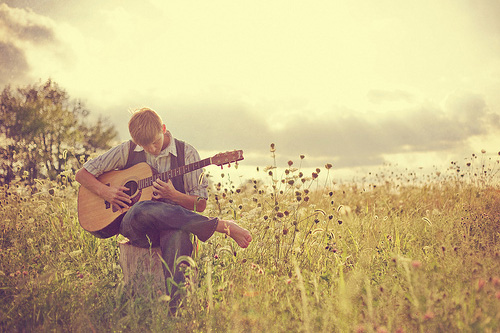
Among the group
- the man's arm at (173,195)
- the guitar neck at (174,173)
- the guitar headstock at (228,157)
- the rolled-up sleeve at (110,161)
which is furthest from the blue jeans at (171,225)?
the rolled-up sleeve at (110,161)

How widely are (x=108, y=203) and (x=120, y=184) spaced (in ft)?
0.78

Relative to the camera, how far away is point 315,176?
4.22m

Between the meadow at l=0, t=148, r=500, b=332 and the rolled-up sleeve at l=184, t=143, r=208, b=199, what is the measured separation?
1.71ft

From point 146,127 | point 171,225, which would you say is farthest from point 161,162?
point 171,225

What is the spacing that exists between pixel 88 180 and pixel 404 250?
3643 millimetres

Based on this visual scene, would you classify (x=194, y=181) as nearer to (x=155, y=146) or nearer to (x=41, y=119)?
(x=155, y=146)

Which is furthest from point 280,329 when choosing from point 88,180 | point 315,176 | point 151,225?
point 88,180

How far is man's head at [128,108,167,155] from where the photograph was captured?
4133 mm

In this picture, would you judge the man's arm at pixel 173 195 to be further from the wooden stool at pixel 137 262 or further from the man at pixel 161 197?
the wooden stool at pixel 137 262

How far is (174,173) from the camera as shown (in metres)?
4.30

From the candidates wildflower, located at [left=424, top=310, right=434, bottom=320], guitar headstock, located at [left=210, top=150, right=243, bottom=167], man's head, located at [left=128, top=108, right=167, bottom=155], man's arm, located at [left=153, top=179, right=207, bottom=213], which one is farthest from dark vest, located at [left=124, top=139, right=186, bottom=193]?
wildflower, located at [left=424, top=310, right=434, bottom=320]

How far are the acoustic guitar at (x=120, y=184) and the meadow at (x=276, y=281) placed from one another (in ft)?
1.05

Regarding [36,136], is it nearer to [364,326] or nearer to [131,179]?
[131,179]

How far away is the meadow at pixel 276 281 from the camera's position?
236 centimetres
